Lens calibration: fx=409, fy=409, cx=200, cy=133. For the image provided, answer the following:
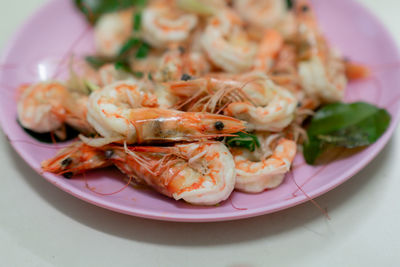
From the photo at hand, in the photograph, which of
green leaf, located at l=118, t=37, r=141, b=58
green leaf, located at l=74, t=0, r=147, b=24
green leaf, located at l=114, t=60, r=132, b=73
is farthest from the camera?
green leaf, located at l=74, t=0, r=147, b=24

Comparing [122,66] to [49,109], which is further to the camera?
[122,66]

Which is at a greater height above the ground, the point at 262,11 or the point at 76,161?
the point at 262,11

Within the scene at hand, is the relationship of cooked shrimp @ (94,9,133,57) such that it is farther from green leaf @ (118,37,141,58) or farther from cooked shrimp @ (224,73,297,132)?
cooked shrimp @ (224,73,297,132)

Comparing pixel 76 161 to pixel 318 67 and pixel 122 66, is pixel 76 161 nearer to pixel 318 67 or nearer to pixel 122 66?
pixel 122 66

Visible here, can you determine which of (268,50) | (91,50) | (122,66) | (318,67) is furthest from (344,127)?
(91,50)

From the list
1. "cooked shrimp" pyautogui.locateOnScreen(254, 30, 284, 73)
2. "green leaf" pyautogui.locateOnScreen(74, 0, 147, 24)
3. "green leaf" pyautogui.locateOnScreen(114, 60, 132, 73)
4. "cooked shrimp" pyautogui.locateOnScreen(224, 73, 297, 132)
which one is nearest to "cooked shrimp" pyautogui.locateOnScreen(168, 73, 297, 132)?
"cooked shrimp" pyautogui.locateOnScreen(224, 73, 297, 132)

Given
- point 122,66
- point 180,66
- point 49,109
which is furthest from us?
point 122,66
